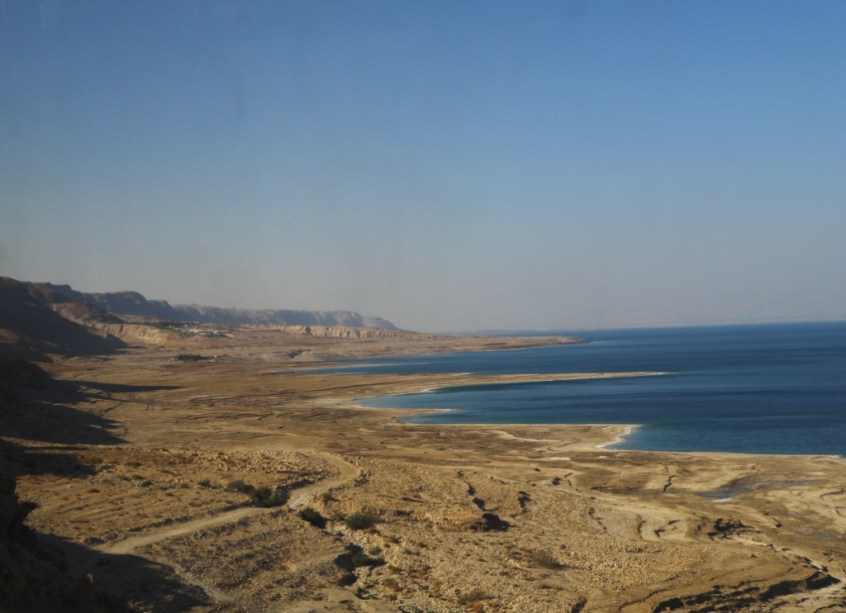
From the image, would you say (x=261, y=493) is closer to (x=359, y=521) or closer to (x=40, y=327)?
(x=359, y=521)

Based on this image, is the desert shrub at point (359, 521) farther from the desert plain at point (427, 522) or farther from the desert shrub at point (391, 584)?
the desert shrub at point (391, 584)

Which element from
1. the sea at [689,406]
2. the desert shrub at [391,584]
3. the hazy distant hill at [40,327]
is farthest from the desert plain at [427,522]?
the hazy distant hill at [40,327]

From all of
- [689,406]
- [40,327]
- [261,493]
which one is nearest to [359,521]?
[261,493]

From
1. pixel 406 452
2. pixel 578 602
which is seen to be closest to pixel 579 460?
pixel 406 452

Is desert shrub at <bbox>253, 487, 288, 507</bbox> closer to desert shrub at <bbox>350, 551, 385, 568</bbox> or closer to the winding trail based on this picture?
the winding trail

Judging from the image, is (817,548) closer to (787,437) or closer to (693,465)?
(693,465)
